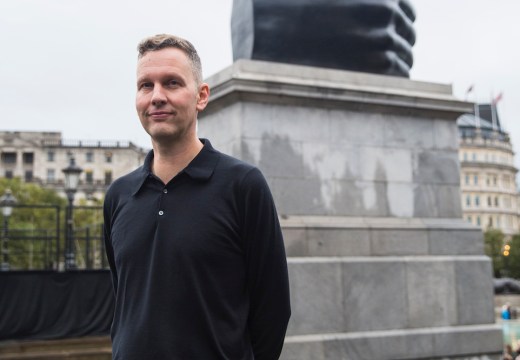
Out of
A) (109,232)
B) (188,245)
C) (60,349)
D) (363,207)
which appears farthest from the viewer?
(60,349)

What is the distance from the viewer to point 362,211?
923cm

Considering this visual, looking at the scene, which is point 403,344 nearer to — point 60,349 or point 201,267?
point 201,267

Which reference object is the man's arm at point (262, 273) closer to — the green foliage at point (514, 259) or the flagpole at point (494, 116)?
the green foliage at point (514, 259)

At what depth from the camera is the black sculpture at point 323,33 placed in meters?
9.58

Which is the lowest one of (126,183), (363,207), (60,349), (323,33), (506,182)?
(60,349)

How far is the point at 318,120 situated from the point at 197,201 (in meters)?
6.75

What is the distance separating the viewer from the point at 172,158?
2.70 metres

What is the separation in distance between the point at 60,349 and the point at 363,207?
799 centimetres

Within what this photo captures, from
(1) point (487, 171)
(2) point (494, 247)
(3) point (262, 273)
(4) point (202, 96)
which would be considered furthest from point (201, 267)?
(1) point (487, 171)

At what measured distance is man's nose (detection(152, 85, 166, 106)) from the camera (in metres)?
2.55

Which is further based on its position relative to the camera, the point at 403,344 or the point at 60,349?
the point at 60,349

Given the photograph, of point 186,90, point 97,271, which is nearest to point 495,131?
point 97,271

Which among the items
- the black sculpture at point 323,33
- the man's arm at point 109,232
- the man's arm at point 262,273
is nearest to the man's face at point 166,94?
the man's arm at point 262,273

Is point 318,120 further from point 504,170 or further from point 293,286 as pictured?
point 504,170
